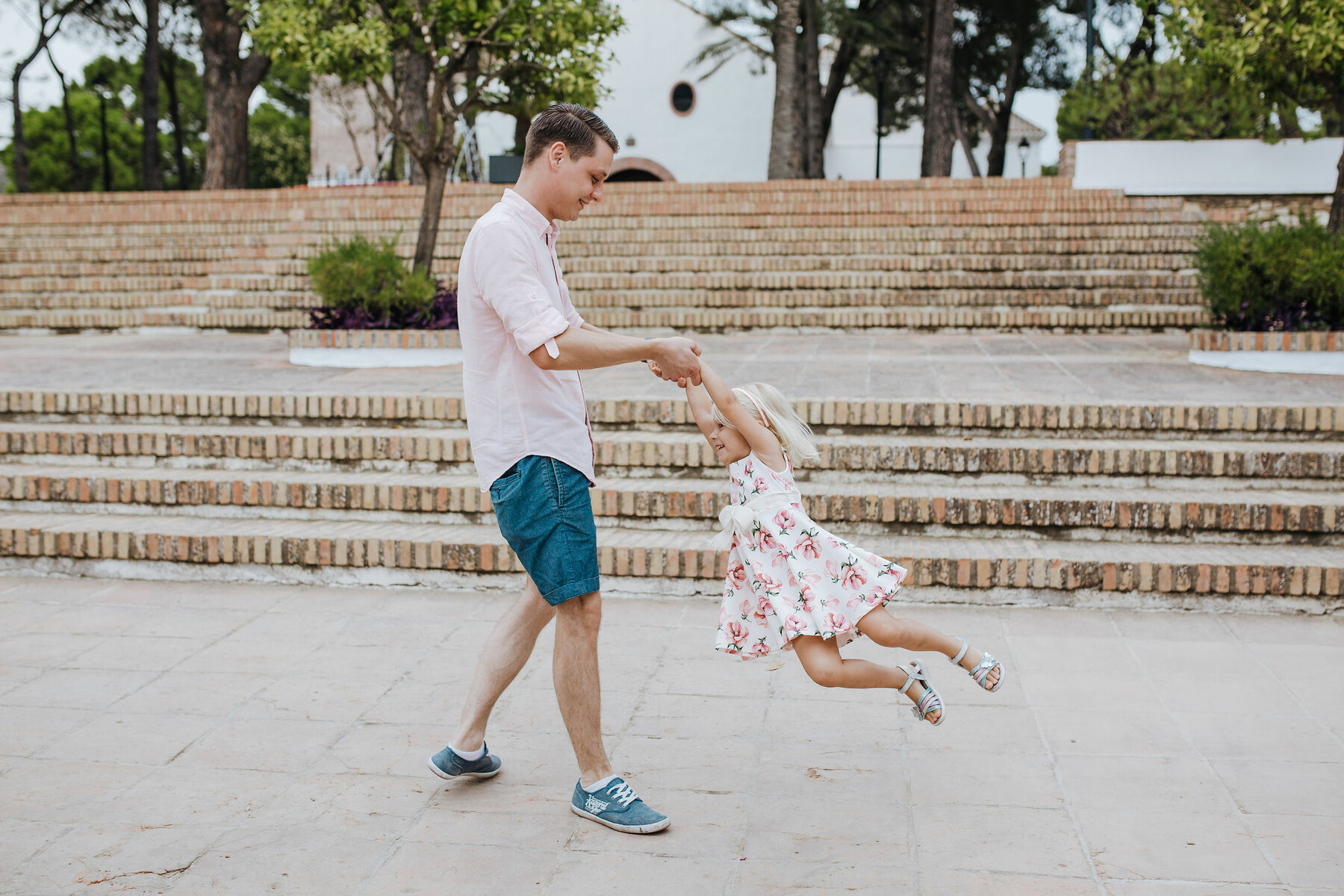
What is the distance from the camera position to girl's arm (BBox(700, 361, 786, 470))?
287cm

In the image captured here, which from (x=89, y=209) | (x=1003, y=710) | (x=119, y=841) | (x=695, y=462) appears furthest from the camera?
(x=89, y=209)

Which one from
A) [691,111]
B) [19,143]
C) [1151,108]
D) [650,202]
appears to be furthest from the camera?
[691,111]

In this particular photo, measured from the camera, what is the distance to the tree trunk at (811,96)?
22.5m

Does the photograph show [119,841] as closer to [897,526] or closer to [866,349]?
[897,526]

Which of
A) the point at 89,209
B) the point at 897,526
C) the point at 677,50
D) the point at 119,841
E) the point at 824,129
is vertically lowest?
the point at 119,841

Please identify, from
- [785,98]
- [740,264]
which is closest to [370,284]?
[740,264]

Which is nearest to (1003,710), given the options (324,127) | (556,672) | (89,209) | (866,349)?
(556,672)

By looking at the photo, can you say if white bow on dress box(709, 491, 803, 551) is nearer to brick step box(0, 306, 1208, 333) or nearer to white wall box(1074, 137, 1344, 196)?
brick step box(0, 306, 1208, 333)

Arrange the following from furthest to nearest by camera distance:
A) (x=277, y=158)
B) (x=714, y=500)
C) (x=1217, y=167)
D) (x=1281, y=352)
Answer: (x=277, y=158) < (x=1217, y=167) < (x=1281, y=352) < (x=714, y=500)

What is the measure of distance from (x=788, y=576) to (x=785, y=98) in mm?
17505

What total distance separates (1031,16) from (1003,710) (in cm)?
2601

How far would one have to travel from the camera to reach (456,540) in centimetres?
514

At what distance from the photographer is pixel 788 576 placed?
3.00 meters

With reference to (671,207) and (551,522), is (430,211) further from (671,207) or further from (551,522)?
(551,522)
